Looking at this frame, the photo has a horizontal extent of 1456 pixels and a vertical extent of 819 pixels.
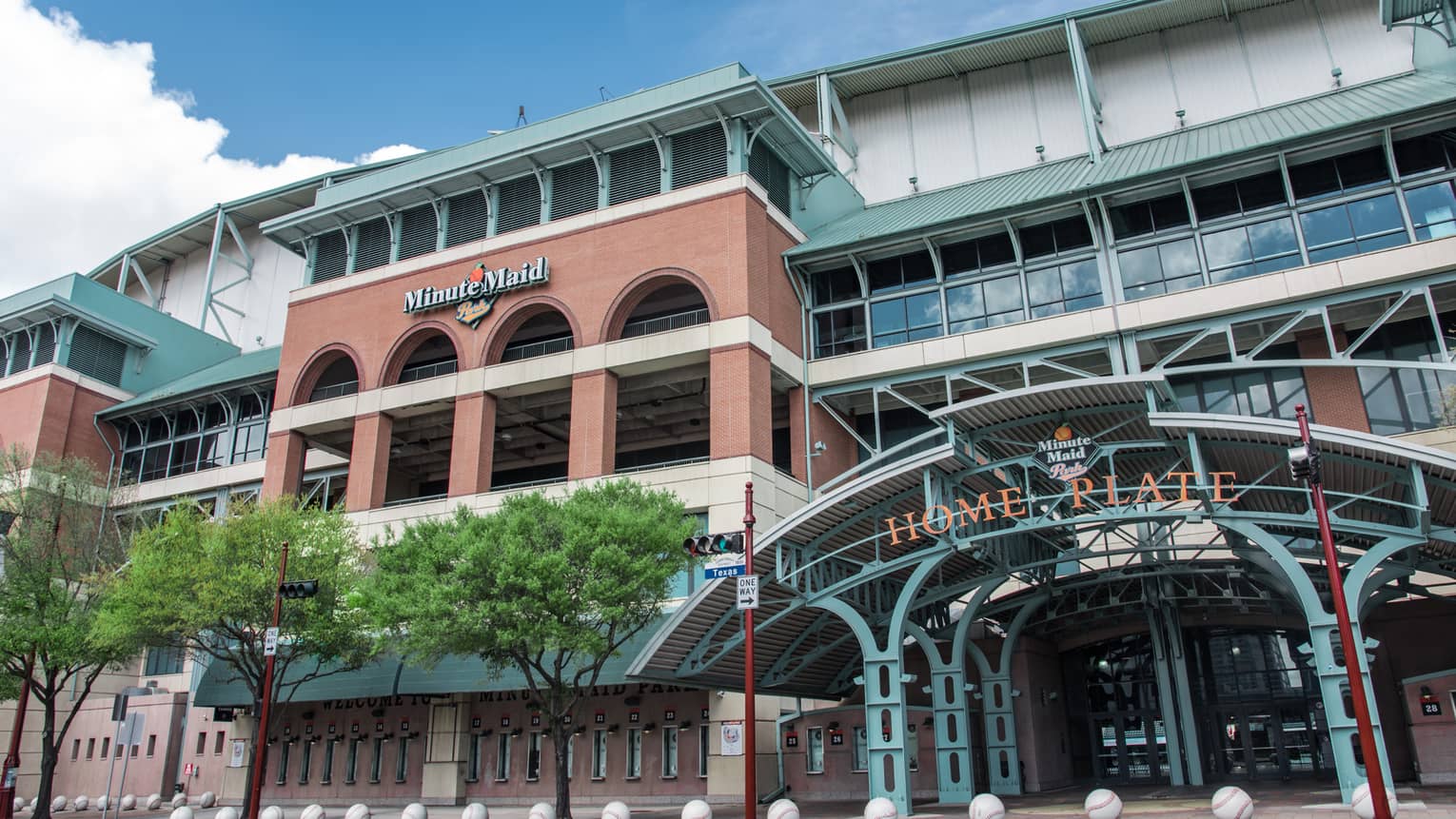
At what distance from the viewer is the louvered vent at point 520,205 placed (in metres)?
41.9

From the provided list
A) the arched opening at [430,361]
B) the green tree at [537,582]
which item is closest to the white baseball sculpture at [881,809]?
the green tree at [537,582]

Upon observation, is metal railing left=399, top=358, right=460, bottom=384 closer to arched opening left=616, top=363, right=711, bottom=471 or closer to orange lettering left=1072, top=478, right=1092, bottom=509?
arched opening left=616, top=363, right=711, bottom=471

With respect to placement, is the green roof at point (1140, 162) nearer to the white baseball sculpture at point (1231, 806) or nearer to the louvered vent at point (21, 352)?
the white baseball sculpture at point (1231, 806)

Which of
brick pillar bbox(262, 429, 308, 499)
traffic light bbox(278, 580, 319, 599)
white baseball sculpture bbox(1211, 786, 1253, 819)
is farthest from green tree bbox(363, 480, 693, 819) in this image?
brick pillar bbox(262, 429, 308, 499)

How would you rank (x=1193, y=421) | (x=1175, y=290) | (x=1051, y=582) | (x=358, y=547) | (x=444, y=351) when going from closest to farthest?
1. (x=1193, y=421)
2. (x=1051, y=582)
3. (x=1175, y=290)
4. (x=358, y=547)
5. (x=444, y=351)

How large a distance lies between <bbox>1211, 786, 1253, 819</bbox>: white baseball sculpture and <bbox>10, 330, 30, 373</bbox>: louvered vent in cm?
5826

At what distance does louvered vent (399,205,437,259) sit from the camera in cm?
4397

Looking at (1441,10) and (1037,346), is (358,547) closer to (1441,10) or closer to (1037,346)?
(1037,346)

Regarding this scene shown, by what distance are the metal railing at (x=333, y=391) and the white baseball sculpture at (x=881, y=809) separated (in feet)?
104

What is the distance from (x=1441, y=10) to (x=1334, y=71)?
4939mm

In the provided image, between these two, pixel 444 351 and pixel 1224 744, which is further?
pixel 444 351

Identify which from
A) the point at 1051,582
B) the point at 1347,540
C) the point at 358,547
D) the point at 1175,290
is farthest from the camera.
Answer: the point at 358,547

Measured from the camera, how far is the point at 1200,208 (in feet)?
112

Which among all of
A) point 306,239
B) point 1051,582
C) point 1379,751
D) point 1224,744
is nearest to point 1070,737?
point 1224,744
